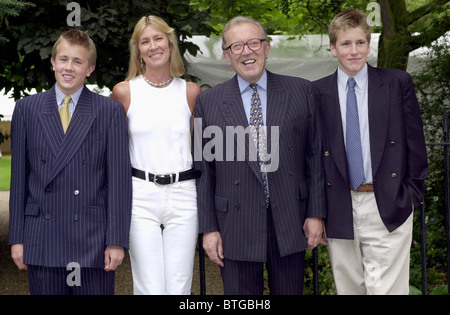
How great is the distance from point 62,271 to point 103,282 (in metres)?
0.25

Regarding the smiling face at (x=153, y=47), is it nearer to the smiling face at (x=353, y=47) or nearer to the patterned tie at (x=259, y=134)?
the patterned tie at (x=259, y=134)

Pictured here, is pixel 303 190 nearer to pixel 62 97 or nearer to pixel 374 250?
pixel 374 250

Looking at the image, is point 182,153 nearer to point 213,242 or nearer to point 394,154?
point 213,242

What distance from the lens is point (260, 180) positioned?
344cm

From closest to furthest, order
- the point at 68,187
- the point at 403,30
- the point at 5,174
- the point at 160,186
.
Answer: the point at 68,187 → the point at 160,186 → the point at 403,30 → the point at 5,174

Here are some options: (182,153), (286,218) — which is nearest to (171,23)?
(182,153)

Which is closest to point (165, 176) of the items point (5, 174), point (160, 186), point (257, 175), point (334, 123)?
point (160, 186)

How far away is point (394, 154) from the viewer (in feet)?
11.6

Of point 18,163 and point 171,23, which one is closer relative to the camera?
point 18,163

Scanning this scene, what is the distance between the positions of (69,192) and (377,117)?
6.14ft

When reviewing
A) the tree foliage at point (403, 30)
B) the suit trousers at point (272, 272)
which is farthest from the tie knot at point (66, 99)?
the tree foliage at point (403, 30)

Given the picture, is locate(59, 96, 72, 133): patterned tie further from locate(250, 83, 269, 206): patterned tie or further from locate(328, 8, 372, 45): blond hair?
locate(328, 8, 372, 45): blond hair

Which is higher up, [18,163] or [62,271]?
[18,163]

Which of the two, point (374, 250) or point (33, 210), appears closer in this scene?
point (33, 210)
